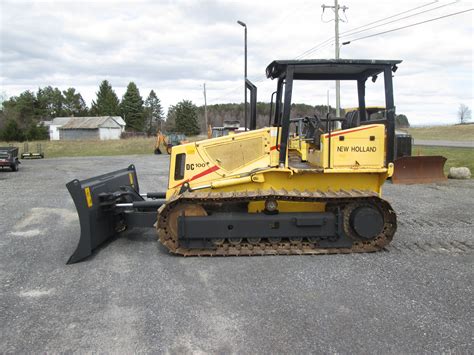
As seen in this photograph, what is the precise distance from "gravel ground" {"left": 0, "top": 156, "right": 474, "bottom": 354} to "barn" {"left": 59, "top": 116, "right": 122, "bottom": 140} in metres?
74.9

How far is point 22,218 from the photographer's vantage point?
845cm

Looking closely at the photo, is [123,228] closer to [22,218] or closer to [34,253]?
[34,253]

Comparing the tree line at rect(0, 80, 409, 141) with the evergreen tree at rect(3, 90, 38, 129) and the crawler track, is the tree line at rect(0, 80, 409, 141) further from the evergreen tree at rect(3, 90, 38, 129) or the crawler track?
the crawler track

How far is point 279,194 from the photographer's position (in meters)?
5.46

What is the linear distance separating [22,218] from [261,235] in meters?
5.64

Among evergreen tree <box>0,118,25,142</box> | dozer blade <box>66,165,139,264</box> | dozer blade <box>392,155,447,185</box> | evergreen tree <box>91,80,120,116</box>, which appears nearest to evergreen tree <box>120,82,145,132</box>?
evergreen tree <box>91,80,120,116</box>

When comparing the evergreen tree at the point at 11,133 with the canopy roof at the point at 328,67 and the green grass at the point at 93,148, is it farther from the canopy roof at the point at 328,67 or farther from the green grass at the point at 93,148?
the canopy roof at the point at 328,67

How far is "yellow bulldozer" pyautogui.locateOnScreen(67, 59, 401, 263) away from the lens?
5.60m

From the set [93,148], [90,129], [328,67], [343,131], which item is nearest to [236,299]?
[343,131]

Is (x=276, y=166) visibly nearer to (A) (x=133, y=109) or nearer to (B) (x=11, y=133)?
(B) (x=11, y=133)

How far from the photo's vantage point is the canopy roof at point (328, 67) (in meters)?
5.65

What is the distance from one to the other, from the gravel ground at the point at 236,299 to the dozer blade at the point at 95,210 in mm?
214

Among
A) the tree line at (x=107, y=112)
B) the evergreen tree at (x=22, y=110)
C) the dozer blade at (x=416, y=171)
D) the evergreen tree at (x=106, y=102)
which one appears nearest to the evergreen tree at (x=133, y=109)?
the tree line at (x=107, y=112)

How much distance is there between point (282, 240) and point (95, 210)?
2.76 metres
